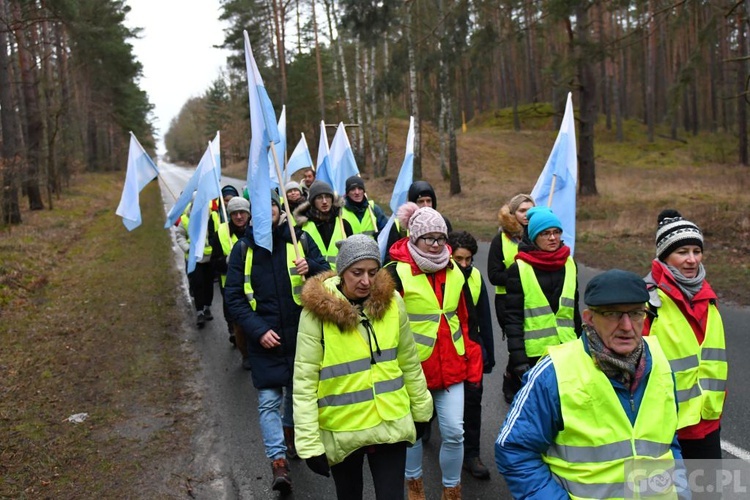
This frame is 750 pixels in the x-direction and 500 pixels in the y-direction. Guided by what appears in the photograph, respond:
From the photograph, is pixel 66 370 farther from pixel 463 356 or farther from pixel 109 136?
pixel 109 136

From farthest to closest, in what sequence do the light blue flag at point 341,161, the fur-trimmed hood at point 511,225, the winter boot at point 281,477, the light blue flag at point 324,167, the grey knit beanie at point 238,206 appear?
the light blue flag at point 324,167 < the light blue flag at point 341,161 < the grey knit beanie at point 238,206 < the fur-trimmed hood at point 511,225 < the winter boot at point 281,477

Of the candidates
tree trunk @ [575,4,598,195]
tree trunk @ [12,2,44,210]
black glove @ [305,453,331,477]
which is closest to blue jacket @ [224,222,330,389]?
black glove @ [305,453,331,477]

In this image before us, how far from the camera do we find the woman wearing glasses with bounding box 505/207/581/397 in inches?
157

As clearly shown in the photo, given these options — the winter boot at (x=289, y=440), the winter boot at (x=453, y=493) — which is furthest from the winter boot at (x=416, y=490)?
the winter boot at (x=289, y=440)

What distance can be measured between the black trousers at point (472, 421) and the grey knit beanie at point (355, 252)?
1.47 metres

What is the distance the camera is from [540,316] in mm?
3988

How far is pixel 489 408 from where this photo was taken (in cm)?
536

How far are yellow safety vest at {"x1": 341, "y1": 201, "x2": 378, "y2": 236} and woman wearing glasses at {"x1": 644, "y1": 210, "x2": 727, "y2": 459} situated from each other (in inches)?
149

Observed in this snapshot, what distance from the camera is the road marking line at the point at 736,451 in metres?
4.14

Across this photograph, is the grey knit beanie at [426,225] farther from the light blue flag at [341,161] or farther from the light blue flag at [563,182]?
the light blue flag at [341,161]

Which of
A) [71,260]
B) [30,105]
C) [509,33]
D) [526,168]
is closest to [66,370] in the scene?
[71,260]

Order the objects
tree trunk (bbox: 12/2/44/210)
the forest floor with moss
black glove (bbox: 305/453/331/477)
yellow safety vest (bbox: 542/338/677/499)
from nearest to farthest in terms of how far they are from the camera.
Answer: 1. yellow safety vest (bbox: 542/338/677/499)
2. black glove (bbox: 305/453/331/477)
3. the forest floor with moss
4. tree trunk (bbox: 12/2/44/210)

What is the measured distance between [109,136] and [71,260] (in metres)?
45.6

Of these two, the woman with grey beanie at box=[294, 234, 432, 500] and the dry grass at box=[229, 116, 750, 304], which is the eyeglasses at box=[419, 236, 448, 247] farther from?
the dry grass at box=[229, 116, 750, 304]
